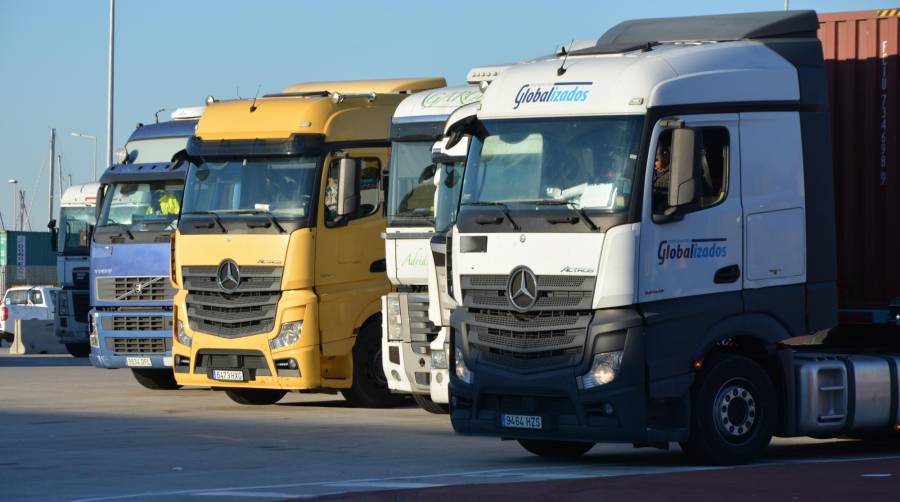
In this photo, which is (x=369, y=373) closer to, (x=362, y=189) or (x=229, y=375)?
(x=229, y=375)

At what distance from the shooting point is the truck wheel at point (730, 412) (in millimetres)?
14141

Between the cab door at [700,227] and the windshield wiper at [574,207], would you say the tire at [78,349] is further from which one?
the cab door at [700,227]

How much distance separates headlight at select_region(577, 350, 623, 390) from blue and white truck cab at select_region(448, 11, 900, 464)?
0.5 inches

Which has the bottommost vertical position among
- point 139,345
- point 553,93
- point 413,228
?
point 139,345

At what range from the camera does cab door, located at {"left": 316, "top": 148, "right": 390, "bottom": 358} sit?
2027cm

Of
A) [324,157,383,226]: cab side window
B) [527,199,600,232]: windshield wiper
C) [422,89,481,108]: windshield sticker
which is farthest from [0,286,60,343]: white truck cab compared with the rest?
[527,199,600,232]: windshield wiper

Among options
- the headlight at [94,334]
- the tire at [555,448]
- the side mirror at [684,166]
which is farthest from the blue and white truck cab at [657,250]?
the headlight at [94,334]

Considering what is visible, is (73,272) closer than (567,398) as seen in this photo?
No

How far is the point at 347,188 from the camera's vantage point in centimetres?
2014

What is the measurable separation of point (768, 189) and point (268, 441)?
582 centimetres

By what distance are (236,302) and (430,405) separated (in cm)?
262

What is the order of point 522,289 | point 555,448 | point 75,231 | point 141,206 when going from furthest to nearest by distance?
1. point 75,231
2. point 141,206
3. point 555,448
4. point 522,289

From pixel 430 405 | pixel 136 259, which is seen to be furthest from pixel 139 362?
pixel 430 405

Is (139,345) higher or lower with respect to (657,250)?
lower
